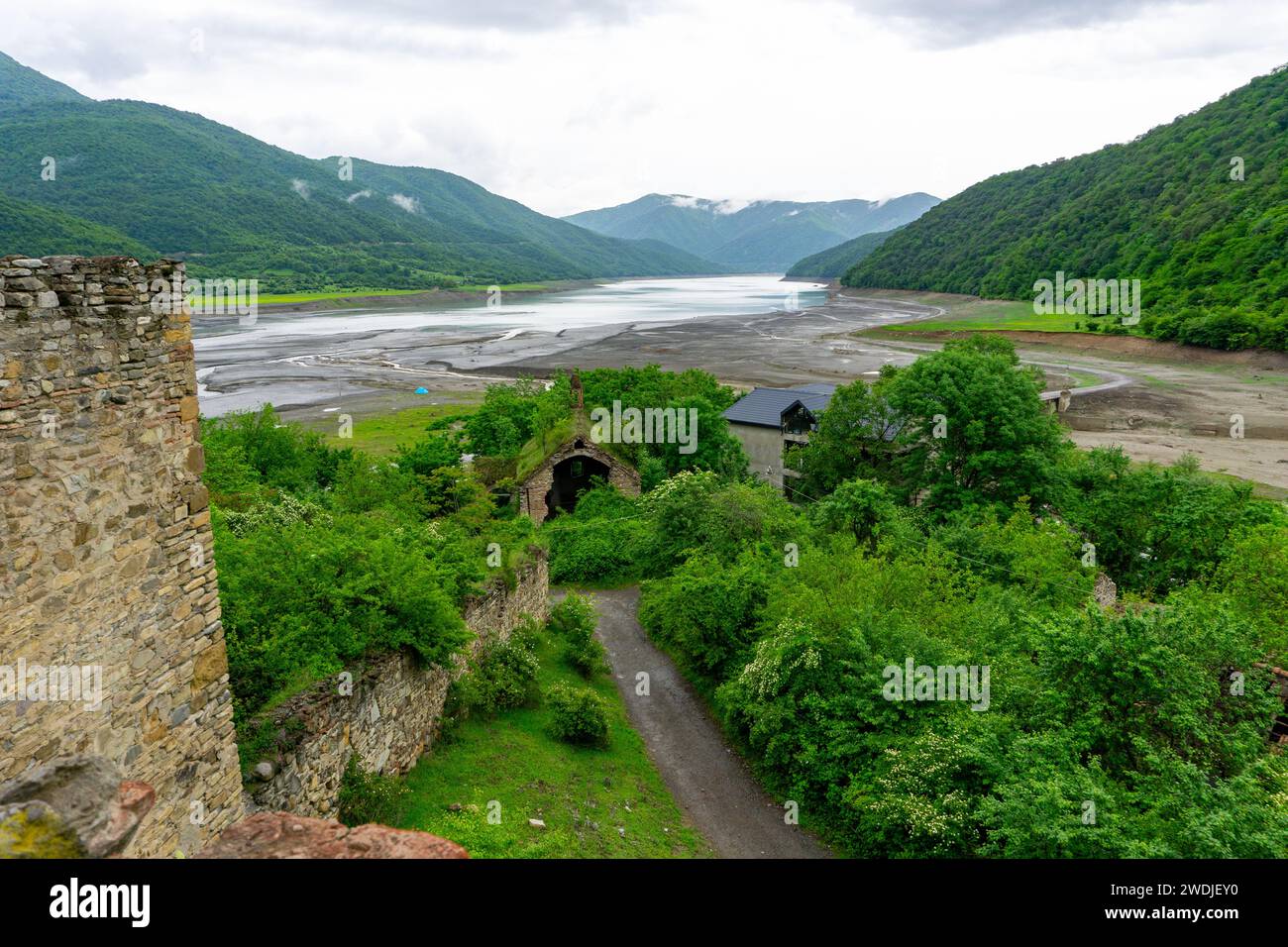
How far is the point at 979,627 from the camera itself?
18.1 meters

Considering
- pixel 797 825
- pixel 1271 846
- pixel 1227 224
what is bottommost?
pixel 797 825

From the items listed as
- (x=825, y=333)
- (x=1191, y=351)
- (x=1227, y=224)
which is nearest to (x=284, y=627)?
(x=1191, y=351)

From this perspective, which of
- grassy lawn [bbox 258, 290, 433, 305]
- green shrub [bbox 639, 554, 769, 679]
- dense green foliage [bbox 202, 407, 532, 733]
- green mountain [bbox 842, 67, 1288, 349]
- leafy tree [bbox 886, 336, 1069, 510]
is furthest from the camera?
grassy lawn [bbox 258, 290, 433, 305]

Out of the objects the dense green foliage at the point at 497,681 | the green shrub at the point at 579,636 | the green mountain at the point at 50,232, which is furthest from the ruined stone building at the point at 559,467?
the green mountain at the point at 50,232

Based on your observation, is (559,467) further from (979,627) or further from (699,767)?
(979,627)

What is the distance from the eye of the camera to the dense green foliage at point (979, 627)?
1208 centimetres

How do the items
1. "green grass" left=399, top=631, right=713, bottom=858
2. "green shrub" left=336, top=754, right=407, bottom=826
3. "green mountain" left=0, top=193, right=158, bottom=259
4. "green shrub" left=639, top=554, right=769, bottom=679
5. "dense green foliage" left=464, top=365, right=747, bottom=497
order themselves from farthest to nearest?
"green mountain" left=0, top=193, right=158, bottom=259
"dense green foliage" left=464, top=365, right=747, bottom=497
"green shrub" left=639, top=554, right=769, bottom=679
"green grass" left=399, top=631, right=713, bottom=858
"green shrub" left=336, top=754, right=407, bottom=826

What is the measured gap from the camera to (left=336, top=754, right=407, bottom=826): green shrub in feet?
40.3

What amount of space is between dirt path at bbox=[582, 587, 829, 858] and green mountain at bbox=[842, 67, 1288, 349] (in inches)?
3728

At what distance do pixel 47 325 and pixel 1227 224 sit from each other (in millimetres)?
152460

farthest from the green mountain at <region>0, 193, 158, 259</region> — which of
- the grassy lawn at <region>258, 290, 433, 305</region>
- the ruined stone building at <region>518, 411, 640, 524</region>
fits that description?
the ruined stone building at <region>518, 411, 640, 524</region>

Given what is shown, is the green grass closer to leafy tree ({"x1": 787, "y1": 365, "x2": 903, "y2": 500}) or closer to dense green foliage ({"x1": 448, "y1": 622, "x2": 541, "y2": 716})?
dense green foliage ({"x1": 448, "y1": 622, "x2": 541, "y2": 716})

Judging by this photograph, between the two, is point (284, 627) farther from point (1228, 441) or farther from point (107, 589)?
point (1228, 441)
